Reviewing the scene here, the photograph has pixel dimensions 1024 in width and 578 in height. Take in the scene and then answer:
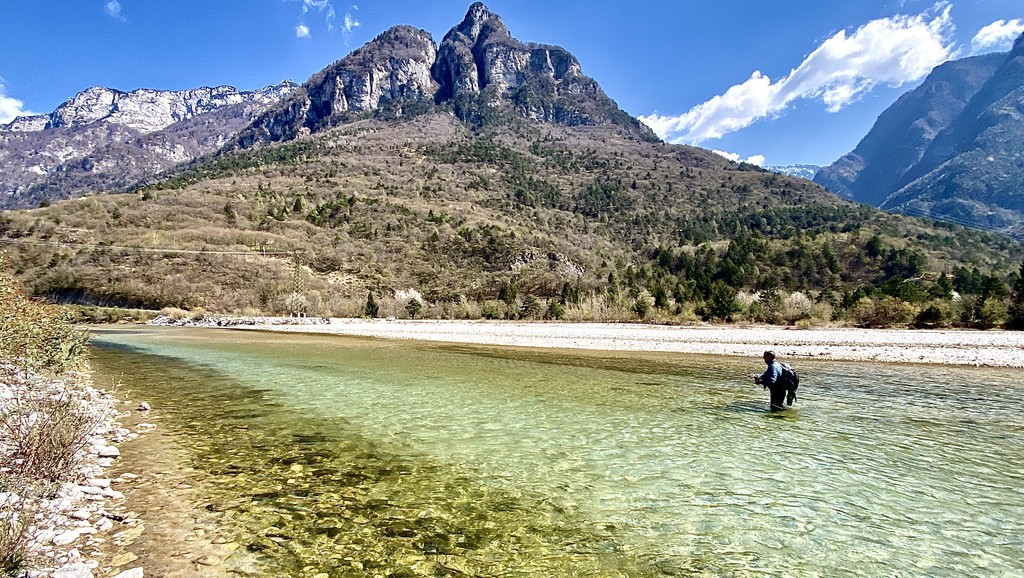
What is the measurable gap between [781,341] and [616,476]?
21.5 meters

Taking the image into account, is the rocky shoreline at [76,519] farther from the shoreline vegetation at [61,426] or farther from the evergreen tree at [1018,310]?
the evergreen tree at [1018,310]

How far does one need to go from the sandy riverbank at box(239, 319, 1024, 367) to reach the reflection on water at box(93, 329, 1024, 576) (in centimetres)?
525

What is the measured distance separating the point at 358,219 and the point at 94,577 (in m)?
84.8

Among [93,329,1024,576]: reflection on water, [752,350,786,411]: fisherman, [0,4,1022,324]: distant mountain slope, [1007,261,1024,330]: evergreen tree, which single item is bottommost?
[93,329,1024,576]: reflection on water

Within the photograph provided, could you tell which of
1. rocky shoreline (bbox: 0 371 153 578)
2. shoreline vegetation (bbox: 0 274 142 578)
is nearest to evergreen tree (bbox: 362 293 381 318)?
shoreline vegetation (bbox: 0 274 142 578)

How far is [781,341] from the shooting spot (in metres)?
24.4

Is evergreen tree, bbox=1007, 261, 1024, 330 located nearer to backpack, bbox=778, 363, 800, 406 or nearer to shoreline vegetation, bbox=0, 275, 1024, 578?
shoreline vegetation, bbox=0, 275, 1024, 578

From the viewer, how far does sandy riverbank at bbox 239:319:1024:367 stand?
61.7 feet

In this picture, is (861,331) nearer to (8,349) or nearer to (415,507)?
(415,507)

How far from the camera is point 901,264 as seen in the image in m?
64.0

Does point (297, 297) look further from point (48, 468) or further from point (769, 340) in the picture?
point (48, 468)

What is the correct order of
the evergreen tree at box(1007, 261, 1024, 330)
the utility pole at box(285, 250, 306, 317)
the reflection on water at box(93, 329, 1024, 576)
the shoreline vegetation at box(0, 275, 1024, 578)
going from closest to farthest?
the shoreline vegetation at box(0, 275, 1024, 578) → the reflection on water at box(93, 329, 1024, 576) → the evergreen tree at box(1007, 261, 1024, 330) → the utility pole at box(285, 250, 306, 317)

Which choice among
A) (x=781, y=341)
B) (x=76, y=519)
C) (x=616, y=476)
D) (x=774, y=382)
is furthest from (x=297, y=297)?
(x=616, y=476)

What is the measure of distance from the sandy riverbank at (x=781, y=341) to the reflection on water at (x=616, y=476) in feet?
17.2
